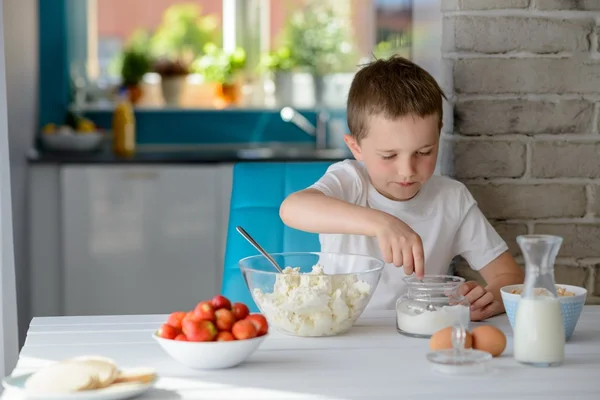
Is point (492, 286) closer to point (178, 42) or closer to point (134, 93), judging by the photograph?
point (134, 93)

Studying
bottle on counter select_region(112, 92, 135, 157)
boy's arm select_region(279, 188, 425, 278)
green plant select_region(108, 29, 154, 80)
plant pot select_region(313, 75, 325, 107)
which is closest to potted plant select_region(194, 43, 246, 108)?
green plant select_region(108, 29, 154, 80)

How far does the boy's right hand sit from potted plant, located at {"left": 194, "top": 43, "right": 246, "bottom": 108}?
2863 mm

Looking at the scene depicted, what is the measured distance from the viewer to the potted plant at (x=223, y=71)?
4246 mm

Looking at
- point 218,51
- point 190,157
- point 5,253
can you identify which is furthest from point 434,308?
point 218,51

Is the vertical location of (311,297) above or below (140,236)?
above

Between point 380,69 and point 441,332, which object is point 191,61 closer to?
point 380,69

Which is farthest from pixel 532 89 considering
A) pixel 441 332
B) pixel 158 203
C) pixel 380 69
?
pixel 158 203

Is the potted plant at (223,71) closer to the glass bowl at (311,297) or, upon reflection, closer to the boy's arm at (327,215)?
the boy's arm at (327,215)

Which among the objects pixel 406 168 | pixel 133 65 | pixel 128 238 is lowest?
pixel 128 238

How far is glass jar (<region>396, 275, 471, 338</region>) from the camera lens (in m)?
1.45

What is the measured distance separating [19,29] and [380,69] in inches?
77.2

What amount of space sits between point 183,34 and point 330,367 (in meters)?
3.22

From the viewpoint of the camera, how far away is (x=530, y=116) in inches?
79.3

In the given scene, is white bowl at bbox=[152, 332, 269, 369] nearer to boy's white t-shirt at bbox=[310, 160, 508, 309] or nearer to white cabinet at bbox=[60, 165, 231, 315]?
boy's white t-shirt at bbox=[310, 160, 508, 309]
